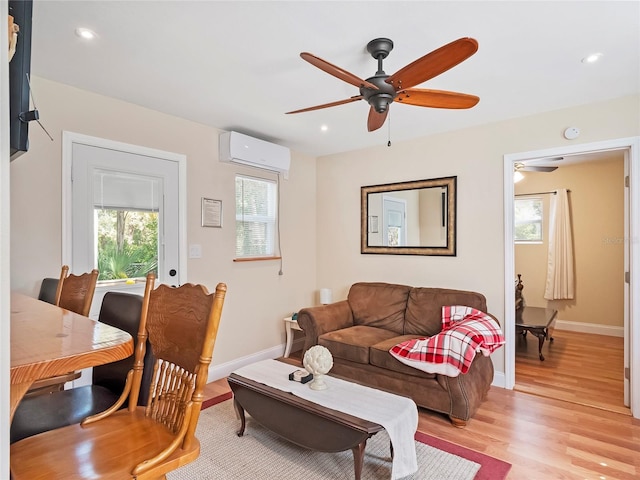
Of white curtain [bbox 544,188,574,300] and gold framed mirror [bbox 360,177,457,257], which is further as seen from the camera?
white curtain [bbox 544,188,574,300]

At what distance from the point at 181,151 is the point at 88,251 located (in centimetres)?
118

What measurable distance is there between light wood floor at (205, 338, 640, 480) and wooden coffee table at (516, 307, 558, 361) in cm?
85

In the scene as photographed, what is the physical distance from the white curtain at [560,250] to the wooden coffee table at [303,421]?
183 inches

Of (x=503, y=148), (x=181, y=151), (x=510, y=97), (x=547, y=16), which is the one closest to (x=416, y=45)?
(x=547, y=16)

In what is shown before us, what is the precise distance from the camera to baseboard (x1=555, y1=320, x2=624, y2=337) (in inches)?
195

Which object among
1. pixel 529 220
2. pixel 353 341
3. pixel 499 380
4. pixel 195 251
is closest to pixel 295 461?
pixel 353 341

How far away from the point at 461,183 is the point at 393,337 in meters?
1.67

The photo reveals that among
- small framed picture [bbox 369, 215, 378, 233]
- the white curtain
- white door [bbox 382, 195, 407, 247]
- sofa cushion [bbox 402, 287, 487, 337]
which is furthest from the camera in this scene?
the white curtain

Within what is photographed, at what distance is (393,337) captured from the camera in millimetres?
3391

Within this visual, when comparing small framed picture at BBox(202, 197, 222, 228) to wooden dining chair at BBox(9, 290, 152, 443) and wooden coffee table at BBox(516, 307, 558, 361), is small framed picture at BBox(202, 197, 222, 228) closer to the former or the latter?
wooden dining chair at BBox(9, 290, 152, 443)

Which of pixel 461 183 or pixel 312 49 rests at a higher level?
pixel 312 49

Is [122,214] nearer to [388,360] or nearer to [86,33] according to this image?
[86,33]

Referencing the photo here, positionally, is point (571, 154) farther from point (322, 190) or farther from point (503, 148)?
point (322, 190)

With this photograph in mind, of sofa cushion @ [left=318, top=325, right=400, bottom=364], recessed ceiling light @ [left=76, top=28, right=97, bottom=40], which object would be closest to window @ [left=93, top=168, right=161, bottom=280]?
recessed ceiling light @ [left=76, top=28, right=97, bottom=40]
